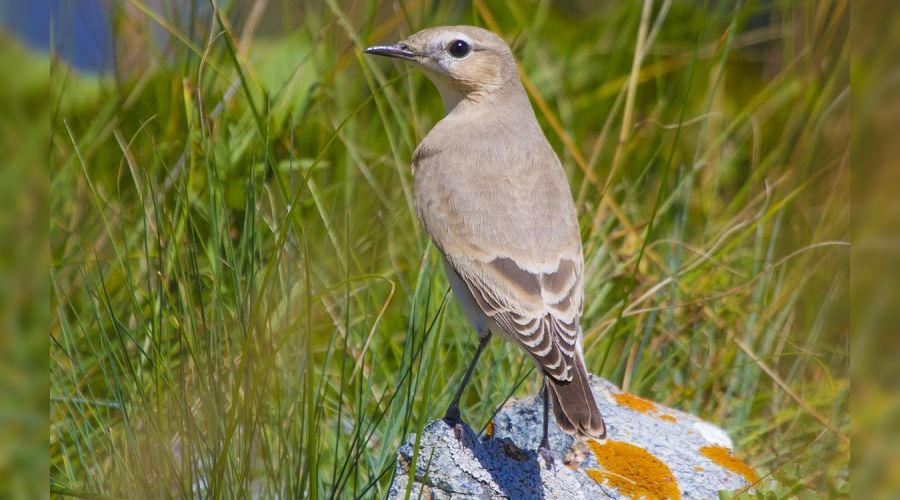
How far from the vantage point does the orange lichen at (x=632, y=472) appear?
306 cm

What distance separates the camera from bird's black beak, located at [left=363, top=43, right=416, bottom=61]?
12.8ft

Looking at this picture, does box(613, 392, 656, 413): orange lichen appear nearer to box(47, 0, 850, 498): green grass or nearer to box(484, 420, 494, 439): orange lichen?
box(47, 0, 850, 498): green grass

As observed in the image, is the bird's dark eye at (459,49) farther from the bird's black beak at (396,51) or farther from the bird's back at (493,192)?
the bird's back at (493,192)

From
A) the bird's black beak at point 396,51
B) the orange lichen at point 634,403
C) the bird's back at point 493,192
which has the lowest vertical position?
the orange lichen at point 634,403

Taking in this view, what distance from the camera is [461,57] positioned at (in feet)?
13.2

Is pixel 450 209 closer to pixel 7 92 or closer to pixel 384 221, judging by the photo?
pixel 384 221

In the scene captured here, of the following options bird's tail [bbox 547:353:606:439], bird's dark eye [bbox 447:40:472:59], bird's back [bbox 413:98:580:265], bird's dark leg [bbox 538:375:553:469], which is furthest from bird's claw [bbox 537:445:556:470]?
bird's dark eye [bbox 447:40:472:59]

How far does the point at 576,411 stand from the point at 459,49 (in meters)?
1.82

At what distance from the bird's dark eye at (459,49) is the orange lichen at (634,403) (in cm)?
153

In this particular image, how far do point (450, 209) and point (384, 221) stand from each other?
1.02 meters

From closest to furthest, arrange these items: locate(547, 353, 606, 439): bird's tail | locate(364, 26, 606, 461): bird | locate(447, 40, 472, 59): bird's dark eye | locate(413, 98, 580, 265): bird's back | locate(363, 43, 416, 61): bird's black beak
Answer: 1. locate(547, 353, 606, 439): bird's tail
2. locate(364, 26, 606, 461): bird
3. locate(413, 98, 580, 265): bird's back
4. locate(363, 43, 416, 61): bird's black beak
5. locate(447, 40, 472, 59): bird's dark eye

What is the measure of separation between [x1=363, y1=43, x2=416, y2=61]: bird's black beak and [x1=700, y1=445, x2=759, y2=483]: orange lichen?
6.29 feet

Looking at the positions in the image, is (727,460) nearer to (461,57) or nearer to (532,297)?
(532,297)

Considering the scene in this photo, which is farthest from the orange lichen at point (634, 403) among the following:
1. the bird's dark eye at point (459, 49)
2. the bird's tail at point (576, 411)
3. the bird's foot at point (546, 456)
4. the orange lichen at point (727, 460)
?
the bird's dark eye at point (459, 49)
